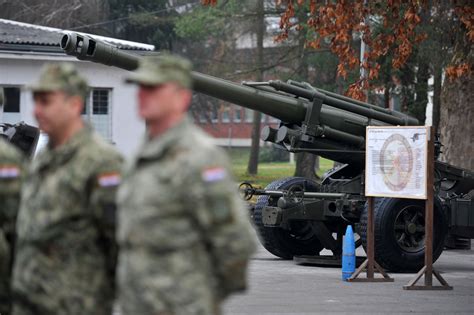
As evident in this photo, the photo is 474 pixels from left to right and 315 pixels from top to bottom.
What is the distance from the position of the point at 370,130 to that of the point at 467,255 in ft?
15.4

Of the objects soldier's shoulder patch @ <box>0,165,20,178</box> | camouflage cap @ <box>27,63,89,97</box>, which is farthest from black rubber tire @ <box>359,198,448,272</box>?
camouflage cap @ <box>27,63,89,97</box>

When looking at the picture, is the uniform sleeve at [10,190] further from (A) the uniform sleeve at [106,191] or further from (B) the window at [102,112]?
(B) the window at [102,112]

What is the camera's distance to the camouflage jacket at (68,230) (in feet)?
20.6

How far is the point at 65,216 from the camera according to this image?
630cm

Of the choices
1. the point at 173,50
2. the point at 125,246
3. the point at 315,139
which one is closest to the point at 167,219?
the point at 125,246

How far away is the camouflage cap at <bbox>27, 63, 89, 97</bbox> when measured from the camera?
20.8 feet

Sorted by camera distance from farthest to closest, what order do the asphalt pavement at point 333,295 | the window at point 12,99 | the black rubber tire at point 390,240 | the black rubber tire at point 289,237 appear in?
1. the window at point 12,99
2. the black rubber tire at point 289,237
3. the black rubber tire at point 390,240
4. the asphalt pavement at point 333,295

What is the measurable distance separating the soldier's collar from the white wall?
3061cm

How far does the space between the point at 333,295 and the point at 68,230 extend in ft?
27.1

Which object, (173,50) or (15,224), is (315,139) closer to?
(15,224)

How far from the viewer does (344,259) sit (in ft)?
52.3

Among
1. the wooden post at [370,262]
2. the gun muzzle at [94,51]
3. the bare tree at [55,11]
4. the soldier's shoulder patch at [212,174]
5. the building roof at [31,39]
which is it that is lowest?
the wooden post at [370,262]

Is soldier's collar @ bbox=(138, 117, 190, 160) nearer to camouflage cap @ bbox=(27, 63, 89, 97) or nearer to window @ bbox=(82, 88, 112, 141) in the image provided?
camouflage cap @ bbox=(27, 63, 89, 97)

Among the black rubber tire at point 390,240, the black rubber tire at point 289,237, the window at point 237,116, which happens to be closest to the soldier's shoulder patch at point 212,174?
the black rubber tire at point 390,240
